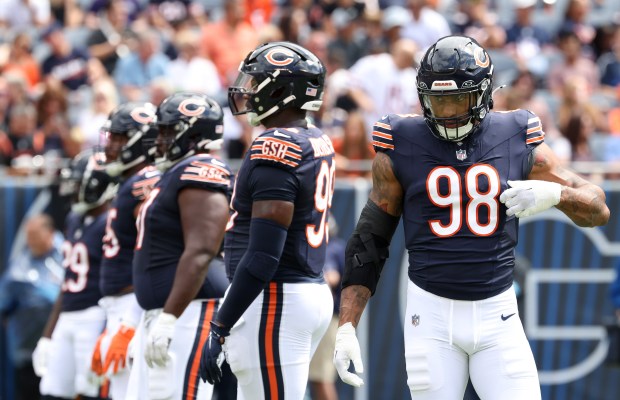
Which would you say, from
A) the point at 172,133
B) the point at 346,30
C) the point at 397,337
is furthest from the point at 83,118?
the point at 172,133

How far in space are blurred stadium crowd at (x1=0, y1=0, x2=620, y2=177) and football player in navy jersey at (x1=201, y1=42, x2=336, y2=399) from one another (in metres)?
4.12

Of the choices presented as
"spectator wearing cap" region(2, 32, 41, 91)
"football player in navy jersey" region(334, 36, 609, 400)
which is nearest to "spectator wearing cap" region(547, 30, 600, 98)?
"spectator wearing cap" region(2, 32, 41, 91)

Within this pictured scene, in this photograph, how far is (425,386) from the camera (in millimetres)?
4211

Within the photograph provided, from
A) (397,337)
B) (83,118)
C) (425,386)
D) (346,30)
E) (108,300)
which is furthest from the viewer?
(346,30)

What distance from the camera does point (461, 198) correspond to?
4.25 meters

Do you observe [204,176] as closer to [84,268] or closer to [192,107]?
[192,107]

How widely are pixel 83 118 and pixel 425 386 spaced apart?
273 inches

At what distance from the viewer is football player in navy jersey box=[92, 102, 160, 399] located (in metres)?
5.62

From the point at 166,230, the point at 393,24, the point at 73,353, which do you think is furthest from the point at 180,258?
the point at 393,24

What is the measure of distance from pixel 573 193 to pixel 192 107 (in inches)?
78.3

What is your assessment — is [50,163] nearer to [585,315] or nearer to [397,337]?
[397,337]

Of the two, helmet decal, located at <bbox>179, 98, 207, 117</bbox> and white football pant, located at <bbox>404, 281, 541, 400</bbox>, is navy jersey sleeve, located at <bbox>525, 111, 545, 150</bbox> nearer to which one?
white football pant, located at <bbox>404, 281, 541, 400</bbox>

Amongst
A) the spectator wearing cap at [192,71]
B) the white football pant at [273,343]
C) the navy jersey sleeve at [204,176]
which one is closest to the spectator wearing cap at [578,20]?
the spectator wearing cap at [192,71]

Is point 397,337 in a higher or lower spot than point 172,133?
lower
